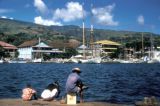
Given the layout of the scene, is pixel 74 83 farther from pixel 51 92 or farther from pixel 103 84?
pixel 103 84

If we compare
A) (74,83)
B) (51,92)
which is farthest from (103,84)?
(74,83)

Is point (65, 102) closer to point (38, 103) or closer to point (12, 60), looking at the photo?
point (38, 103)

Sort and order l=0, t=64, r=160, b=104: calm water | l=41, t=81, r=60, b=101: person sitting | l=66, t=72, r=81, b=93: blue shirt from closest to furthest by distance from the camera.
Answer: l=66, t=72, r=81, b=93: blue shirt
l=41, t=81, r=60, b=101: person sitting
l=0, t=64, r=160, b=104: calm water

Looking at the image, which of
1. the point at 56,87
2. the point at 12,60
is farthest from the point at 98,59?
the point at 56,87

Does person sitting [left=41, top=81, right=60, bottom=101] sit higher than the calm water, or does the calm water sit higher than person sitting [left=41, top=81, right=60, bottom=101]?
person sitting [left=41, top=81, right=60, bottom=101]

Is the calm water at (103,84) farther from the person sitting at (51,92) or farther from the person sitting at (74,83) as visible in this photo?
the person sitting at (74,83)

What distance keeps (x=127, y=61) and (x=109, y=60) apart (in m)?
9.40

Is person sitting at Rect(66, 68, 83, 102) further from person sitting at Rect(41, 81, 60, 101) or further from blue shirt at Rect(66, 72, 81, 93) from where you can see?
person sitting at Rect(41, 81, 60, 101)

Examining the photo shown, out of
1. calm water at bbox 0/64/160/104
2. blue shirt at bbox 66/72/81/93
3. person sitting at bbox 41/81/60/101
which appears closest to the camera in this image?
blue shirt at bbox 66/72/81/93

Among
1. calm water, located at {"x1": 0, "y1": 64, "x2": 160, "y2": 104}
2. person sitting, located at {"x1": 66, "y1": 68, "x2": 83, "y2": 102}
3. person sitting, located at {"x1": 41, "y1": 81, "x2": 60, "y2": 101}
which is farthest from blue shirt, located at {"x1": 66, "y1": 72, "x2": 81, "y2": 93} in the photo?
calm water, located at {"x1": 0, "y1": 64, "x2": 160, "y2": 104}

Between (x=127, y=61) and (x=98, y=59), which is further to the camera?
(x=127, y=61)

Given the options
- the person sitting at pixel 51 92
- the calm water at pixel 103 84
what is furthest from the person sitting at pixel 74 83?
the calm water at pixel 103 84

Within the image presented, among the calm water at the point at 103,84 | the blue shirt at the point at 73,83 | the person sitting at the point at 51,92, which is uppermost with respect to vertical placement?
the blue shirt at the point at 73,83

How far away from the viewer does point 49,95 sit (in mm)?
22406
